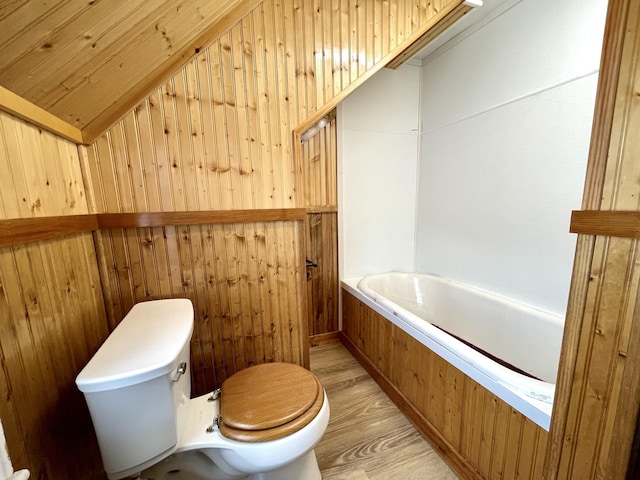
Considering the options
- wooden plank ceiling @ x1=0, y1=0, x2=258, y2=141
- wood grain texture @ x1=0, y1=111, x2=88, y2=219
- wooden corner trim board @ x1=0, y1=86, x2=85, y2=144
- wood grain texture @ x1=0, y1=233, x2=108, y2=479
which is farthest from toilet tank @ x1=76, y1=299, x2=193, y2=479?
wooden plank ceiling @ x1=0, y1=0, x2=258, y2=141

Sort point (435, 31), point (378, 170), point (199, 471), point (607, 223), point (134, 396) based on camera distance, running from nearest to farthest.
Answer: point (607, 223)
point (134, 396)
point (199, 471)
point (435, 31)
point (378, 170)

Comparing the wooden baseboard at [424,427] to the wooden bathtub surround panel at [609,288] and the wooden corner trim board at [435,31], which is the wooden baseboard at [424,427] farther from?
the wooden corner trim board at [435,31]

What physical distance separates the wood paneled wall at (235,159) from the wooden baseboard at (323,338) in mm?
899

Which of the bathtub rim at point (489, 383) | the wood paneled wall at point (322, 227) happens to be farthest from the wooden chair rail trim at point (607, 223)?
the wood paneled wall at point (322, 227)

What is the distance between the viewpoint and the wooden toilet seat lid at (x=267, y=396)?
948 mm

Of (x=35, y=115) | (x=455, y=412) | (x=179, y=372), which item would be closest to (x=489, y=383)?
(x=455, y=412)

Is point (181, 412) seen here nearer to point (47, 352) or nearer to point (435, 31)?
point (47, 352)

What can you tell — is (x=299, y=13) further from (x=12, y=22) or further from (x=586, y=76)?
(x=586, y=76)

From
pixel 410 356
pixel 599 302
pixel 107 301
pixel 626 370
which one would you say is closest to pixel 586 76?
pixel 599 302

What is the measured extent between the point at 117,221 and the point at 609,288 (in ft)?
5.79

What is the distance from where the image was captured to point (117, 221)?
1.21 metres

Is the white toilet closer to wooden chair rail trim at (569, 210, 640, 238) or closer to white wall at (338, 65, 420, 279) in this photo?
wooden chair rail trim at (569, 210, 640, 238)

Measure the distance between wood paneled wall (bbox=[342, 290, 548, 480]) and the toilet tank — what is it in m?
1.22

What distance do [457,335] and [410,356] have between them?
2.90 feet
